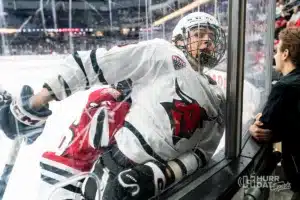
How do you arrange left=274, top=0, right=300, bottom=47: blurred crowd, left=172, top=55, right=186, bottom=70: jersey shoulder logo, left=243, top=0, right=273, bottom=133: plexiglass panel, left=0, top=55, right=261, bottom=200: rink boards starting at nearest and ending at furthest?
left=0, top=55, right=261, bottom=200: rink boards < left=172, top=55, right=186, bottom=70: jersey shoulder logo < left=243, top=0, right=273, bottom=133: plexiglass panel < left=274, top=0, right=300, bottom=47: blurred crowd

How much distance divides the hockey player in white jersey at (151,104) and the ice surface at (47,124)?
21 mm

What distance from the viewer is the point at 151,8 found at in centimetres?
68

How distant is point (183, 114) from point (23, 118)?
344 mm

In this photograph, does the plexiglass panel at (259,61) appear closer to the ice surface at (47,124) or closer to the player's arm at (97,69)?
the player's arm at (97,69)

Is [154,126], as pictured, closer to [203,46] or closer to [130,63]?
[130,63]

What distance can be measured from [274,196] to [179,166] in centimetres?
65

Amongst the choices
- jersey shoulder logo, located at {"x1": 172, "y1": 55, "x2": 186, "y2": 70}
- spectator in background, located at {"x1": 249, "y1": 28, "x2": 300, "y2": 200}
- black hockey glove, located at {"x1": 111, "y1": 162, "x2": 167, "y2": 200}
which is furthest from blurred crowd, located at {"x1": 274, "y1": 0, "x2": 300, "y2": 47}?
black hockey glove, located at {"x1": 111, "y1": 162, "x2": 167, "y2": 200}

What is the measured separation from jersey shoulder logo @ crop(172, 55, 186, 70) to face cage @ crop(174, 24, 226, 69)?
0.07m

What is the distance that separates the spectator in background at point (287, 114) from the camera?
3.52 feet

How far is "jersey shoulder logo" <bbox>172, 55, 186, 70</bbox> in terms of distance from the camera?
74 cm

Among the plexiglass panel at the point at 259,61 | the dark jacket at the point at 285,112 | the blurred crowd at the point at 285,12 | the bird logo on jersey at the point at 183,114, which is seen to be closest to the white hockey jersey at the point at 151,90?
the bird logo on jersey at the point at 183,114

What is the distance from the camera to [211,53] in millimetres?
846

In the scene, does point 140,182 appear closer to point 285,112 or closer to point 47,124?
point 47,124

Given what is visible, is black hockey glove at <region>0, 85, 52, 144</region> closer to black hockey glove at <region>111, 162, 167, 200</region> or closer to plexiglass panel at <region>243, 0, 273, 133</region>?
black hockey glove at <region>111, 162, 167, 200</region>
